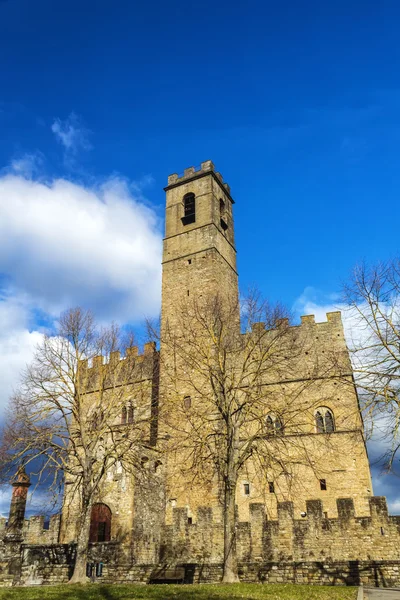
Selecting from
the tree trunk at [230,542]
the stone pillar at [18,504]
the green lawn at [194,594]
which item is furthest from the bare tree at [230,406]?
the stone pillar at [18,504]

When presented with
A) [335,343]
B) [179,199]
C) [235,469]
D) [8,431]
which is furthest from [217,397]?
[179,199]

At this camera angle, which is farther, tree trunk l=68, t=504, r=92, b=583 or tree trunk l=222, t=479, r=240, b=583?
tree trunk l=68, t=504, r=92, b=583

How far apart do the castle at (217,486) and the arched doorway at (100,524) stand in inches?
2.6

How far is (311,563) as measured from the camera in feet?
45.7

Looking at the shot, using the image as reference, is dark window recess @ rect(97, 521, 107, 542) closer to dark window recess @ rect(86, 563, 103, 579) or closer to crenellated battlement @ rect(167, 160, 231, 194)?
dark window recess @ rect(86, 563, 103, 579)

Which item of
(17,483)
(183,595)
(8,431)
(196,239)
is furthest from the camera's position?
(196,239)

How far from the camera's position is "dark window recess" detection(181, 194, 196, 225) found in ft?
97.6

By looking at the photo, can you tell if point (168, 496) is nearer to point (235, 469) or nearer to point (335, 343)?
point (235, 469)

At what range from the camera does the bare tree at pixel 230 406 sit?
53.1ft

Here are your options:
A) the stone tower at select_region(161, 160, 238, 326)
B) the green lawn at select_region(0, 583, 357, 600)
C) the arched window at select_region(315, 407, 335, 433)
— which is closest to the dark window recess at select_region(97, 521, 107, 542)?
the stone tower at select_region(161, 160, 238, 326)

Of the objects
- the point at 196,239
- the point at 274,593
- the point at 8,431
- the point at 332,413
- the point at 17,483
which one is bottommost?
the point at 274,593

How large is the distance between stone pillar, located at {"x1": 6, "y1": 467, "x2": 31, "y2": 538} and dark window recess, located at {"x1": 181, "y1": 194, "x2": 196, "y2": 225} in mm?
17786

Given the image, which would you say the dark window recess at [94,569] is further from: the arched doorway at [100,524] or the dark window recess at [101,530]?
the dark window recess at [101,530]

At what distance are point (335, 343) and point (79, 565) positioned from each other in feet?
50.1
